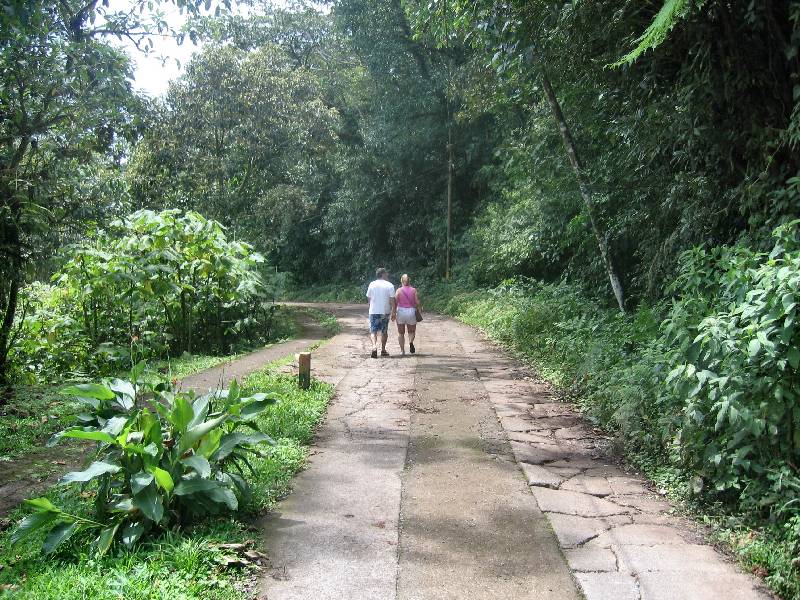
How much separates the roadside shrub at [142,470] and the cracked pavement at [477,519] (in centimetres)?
55

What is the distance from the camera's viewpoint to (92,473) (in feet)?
12.8

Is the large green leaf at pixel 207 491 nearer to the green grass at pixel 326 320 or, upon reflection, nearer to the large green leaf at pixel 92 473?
the large green leaf at pixel 92 473

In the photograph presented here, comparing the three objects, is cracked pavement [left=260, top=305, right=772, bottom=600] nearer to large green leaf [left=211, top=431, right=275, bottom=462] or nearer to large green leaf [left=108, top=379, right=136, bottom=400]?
large green leaf [left=211, top=431, right=275, bottom=462]

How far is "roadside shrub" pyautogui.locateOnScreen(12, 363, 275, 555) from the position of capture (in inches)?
154

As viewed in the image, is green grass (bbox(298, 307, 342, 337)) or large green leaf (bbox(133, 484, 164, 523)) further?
green grass (bbox(298, 307, 342, 337))

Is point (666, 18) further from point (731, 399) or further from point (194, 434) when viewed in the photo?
point (194, 434)

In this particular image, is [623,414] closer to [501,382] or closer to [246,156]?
[501,382]

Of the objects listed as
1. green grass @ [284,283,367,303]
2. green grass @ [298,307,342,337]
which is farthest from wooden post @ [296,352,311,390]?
green grass @ [284,283,367,303]

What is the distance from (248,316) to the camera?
1452 centimetres

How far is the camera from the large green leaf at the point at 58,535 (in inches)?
149

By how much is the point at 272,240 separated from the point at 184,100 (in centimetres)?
616

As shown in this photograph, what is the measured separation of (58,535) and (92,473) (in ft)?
1.27

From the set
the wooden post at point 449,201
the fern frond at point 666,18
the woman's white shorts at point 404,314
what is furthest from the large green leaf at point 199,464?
the wooden post at point 449,201

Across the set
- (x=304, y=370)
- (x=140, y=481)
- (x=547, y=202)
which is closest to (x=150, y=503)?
(x=140, y=481)
